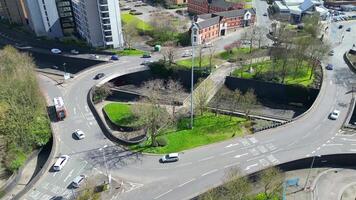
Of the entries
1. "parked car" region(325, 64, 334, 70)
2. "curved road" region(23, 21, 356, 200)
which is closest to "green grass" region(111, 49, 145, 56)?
"curved road" region(23, 21, 356, 200)

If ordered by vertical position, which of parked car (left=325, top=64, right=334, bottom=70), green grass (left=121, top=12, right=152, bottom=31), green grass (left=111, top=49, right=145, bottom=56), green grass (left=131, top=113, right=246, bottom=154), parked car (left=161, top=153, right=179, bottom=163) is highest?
green grass (left=121, top=12, right=152, bottom=31)

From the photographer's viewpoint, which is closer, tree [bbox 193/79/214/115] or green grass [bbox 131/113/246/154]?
green grass [bbox 131/113/246/154]

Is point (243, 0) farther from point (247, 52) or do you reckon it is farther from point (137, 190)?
point (137, 190)

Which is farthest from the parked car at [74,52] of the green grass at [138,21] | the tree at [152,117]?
the tree at [152,117]

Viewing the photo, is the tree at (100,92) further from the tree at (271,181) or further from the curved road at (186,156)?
the tree at (271,181)

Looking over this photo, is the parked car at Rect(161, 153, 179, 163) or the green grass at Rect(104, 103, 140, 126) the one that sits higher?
the parked car at Rect(161, 153, 179, 163)

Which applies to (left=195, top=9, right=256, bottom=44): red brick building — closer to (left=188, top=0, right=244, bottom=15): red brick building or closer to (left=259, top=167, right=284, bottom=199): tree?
(left=188, top=0, right=244, bottom=15): red brick building

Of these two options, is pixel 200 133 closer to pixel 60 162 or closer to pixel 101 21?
pixel 60 162
